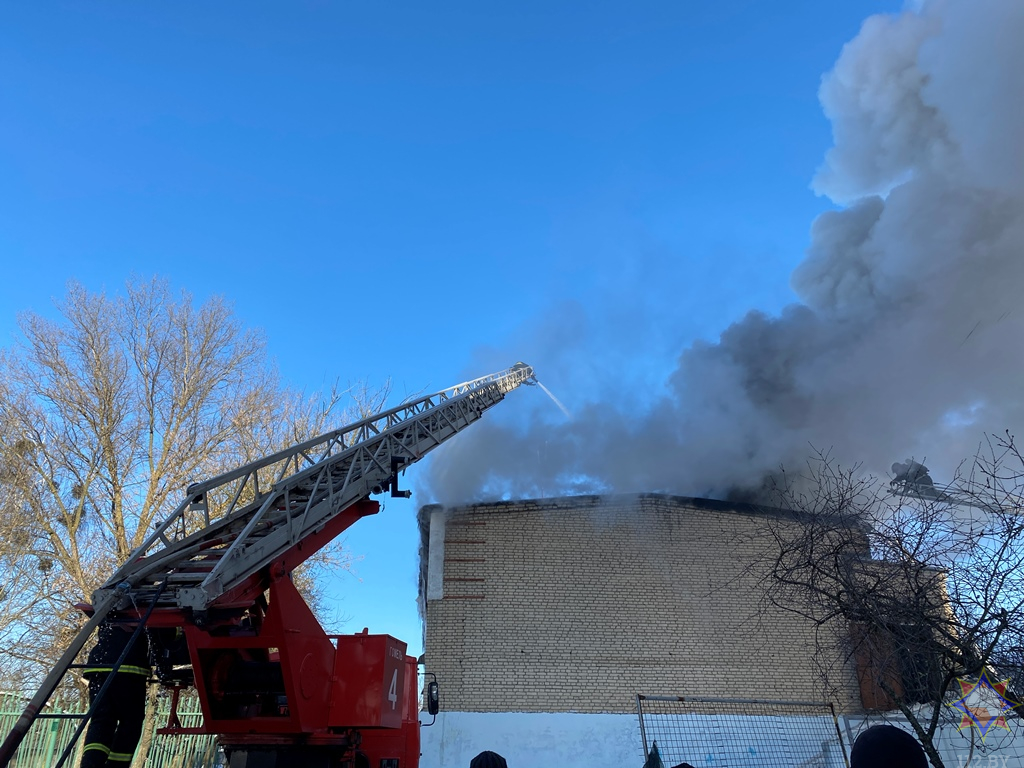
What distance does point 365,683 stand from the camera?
617cm

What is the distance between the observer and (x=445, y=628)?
46.1ft

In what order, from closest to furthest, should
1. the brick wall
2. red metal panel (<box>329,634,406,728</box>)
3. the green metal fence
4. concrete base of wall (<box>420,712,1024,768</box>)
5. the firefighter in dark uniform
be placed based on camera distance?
the firefighter in dark uniform, red metal panel (<box>329,634,406,728</box>), the green metal fence, concrete base of wall (<box>420,712,1024,768</box>), the brick wall

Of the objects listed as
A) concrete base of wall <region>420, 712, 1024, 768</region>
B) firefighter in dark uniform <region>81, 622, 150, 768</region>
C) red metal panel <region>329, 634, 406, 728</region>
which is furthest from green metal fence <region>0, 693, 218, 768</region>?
concrete base of wall <region>420, 712, 1024, 768</region>

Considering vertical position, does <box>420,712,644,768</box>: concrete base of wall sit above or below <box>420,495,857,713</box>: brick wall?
below

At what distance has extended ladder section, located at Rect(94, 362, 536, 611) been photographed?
4934mm

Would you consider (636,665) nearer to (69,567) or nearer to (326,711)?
(326,711)

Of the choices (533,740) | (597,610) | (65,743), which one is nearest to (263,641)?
(65,743)

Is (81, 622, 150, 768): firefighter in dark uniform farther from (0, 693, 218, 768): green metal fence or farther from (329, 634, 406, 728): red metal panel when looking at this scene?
(0, 693, 218, 768): green metal fence

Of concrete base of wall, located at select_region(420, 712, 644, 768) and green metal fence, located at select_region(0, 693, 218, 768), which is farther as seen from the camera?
concrete base of wall, located at select_region(420, 712, 644, 768)

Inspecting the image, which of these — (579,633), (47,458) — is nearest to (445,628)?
(579,633)

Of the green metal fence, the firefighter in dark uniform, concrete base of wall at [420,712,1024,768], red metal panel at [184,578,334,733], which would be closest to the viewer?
the firefighter in dark uniform

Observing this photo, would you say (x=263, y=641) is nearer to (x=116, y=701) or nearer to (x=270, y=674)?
(x=270, y=674)

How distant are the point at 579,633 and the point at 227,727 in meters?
9.62

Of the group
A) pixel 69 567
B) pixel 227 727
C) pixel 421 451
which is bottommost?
pixel 227 727
